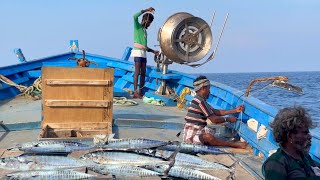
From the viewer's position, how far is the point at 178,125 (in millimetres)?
7555

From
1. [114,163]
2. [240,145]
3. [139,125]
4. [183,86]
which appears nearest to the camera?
[114,163]

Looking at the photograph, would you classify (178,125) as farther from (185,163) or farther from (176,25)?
(185,163)

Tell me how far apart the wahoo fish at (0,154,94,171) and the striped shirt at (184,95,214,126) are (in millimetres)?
2070

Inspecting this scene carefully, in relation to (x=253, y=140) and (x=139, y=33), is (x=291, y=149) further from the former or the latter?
(x=139, y=33)

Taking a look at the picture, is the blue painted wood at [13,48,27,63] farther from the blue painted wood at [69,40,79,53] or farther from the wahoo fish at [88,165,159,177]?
the wahoo fish at [88,165,159,177]

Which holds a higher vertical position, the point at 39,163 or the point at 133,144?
the point at 133,144

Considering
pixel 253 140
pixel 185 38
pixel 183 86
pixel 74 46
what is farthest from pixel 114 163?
pixel 74 46

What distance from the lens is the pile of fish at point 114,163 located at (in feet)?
13.7

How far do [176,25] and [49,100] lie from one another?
3.17 meters

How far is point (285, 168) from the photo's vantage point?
3035mm

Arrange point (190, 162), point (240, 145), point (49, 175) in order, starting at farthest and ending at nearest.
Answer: point (240, 145), point (190, 162), point (49, 175)

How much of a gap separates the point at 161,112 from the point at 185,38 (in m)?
Answer: 1.76

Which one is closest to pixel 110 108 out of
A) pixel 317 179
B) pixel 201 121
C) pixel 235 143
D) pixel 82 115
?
pixel 82 115

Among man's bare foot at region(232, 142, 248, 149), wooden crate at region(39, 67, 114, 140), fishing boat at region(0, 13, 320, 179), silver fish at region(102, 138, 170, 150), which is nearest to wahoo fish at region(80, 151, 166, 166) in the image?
silver fish at region(102, 138, 170, 150)
